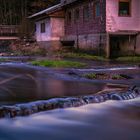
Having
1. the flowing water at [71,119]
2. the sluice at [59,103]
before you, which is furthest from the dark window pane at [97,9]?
the sluice at [59,103]

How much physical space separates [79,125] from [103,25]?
1951 centimetres

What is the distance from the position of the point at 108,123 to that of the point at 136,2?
807 inches

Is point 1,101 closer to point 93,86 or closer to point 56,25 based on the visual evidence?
point 93,86

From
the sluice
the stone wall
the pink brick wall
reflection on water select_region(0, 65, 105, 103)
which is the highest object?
the pink brick wall

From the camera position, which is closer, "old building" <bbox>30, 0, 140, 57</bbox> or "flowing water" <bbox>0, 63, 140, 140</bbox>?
"flowing water" <bbox>0, 63, 140, 140</bbox>

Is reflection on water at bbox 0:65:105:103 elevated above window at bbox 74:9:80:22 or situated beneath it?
situated beneath

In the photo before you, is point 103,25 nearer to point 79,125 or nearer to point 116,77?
point 116,77

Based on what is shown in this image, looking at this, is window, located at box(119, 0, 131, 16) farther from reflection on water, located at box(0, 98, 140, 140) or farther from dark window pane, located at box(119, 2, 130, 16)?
reflection on water, located at box(0, 98, 140, 140)

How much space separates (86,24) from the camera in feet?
98.9

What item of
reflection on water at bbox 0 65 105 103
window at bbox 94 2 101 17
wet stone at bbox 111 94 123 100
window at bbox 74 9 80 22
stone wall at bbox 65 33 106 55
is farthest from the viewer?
window at bbox 74 9 80 22

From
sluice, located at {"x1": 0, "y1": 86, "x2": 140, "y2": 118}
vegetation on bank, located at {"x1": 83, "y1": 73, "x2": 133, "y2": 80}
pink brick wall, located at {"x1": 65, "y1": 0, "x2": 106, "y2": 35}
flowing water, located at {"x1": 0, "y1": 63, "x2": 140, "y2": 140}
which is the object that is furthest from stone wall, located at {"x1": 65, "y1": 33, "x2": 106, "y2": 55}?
sluice, located at {"x1": 0, "y1": 86, "x2": 140, "y2": 118}

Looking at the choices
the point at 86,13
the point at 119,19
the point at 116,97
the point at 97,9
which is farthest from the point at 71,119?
the point at 86,13

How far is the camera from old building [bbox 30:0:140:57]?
26625 mm

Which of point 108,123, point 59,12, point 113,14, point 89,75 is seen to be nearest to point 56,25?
point 59,12
